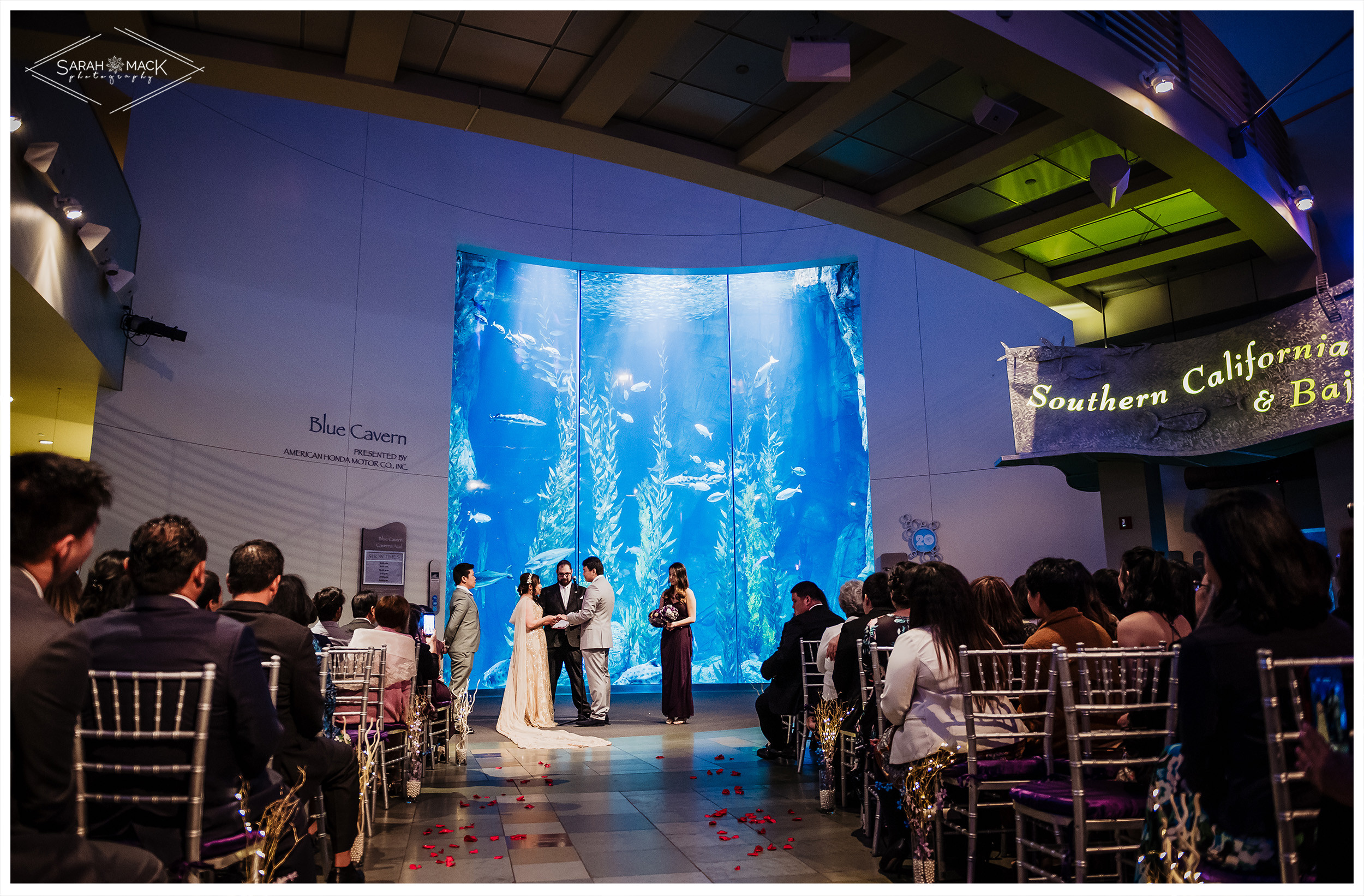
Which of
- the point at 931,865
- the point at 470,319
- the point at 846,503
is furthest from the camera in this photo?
the point at 846,503

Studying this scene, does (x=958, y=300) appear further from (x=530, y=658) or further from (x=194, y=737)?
(x=194, y=737)

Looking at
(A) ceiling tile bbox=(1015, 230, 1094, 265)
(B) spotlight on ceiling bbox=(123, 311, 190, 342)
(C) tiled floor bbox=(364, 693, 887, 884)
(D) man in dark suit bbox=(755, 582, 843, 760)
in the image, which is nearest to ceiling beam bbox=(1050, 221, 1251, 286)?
(A) ceiling tile bbox=(1015, 230, 1094, 265)

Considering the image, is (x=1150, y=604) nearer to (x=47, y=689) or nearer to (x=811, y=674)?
(x=811, y=674)

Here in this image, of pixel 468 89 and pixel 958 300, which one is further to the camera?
pixel 958 300

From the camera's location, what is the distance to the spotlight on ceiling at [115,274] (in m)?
6.64

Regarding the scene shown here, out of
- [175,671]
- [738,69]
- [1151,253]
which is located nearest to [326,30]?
[738,69]

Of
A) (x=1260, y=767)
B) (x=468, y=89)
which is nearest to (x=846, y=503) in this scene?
(x=468, y=89)

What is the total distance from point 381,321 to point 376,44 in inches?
243

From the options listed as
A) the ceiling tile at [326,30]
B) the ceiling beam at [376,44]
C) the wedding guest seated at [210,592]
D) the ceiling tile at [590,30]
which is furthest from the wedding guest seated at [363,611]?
the ceiling tile at [590,30]

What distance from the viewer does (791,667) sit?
17.4ft

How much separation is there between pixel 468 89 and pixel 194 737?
4.13m

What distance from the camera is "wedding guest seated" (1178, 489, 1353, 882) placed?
159cm

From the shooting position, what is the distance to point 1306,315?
648cm

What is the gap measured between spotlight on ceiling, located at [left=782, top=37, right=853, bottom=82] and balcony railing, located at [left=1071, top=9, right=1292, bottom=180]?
4.93ft
